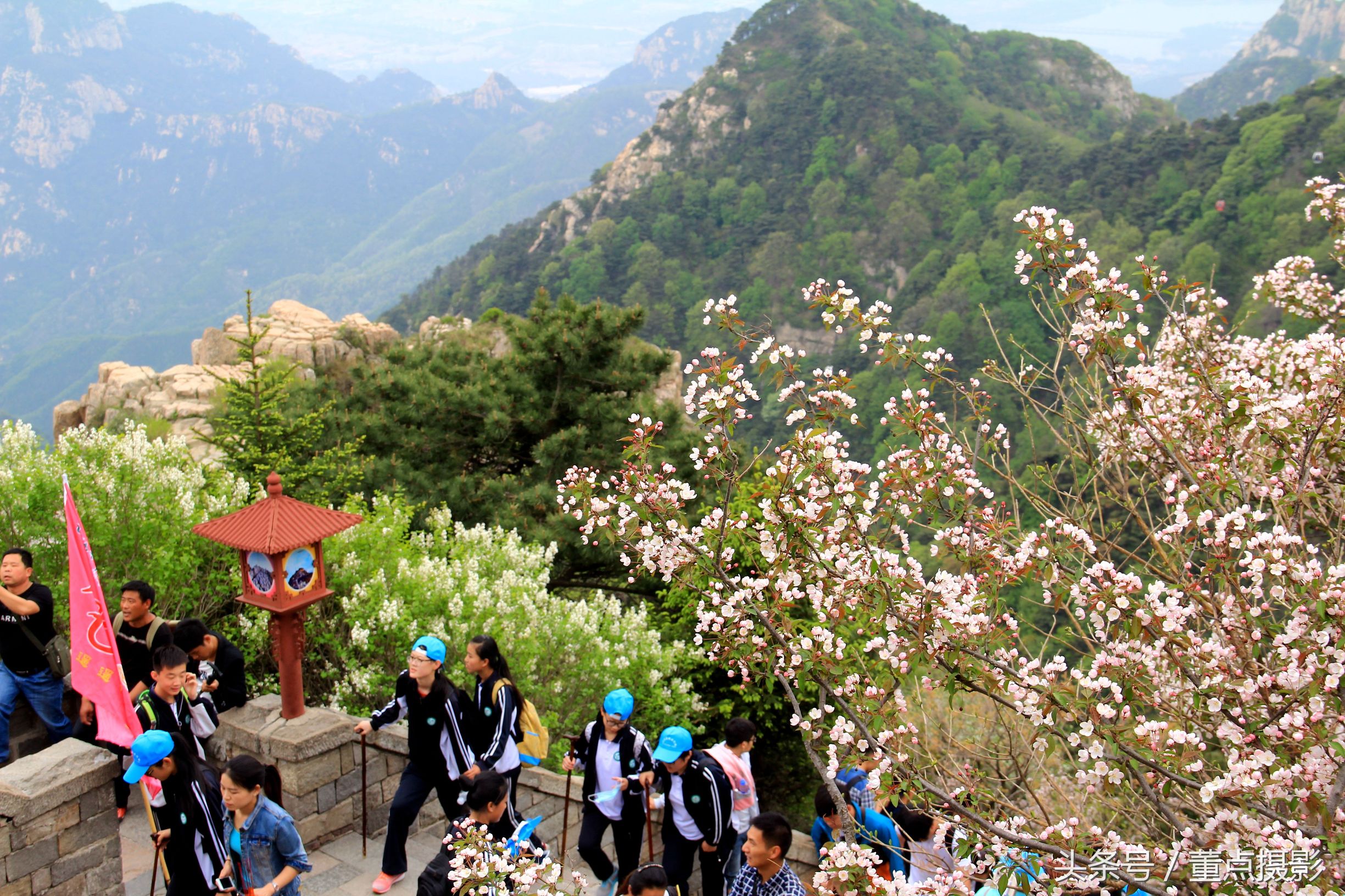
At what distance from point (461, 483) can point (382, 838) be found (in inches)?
281

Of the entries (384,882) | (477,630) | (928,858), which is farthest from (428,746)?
(928,858)

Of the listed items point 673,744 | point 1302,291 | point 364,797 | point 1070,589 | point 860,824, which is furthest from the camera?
point 1302,291

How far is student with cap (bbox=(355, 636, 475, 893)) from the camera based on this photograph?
241 inches

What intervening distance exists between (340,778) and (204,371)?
60.9 ft

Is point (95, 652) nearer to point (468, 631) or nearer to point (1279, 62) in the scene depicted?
point (468, 631)

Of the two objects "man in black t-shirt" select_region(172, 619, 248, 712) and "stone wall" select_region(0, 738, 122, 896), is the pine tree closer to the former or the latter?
"man in black t-shirt" select_region(172, 619, 248, 712)

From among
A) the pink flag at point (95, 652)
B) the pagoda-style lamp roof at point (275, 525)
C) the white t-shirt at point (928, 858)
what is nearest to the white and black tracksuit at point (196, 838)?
the pink flag at point (95, 652)

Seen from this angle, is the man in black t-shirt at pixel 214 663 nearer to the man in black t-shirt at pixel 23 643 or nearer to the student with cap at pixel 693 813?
the man in black t-shirt at pixel 23 643

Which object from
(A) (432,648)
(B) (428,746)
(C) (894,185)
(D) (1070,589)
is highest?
(C) (894,185)

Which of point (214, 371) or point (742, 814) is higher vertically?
point (742, 814)

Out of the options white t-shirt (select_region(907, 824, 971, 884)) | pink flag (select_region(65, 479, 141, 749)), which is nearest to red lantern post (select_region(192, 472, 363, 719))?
pink flag (select_region(65, 479, 141, 749))

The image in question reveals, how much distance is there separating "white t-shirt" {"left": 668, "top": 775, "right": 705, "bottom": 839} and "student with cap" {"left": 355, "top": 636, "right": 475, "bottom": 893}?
1.25m

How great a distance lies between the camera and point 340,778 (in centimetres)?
704

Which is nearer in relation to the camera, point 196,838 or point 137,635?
point 196,838
